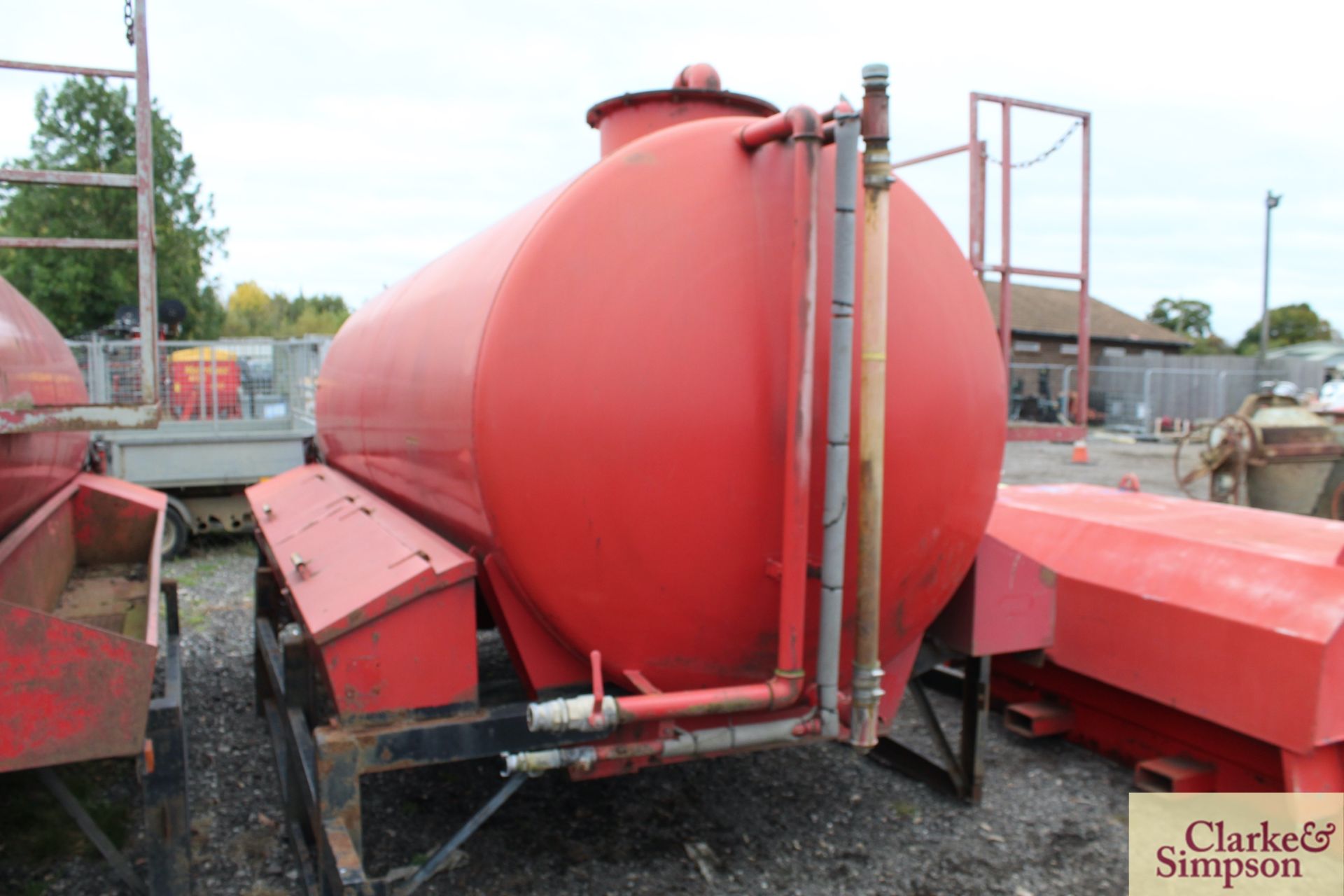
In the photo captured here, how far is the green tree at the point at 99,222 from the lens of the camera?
6.53 metres

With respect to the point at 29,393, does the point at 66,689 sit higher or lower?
lower

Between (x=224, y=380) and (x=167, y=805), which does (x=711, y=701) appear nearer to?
(x=167, y=805)

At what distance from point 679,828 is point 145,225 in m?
2.89

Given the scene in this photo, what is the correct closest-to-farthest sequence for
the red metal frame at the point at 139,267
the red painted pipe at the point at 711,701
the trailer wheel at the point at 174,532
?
the red metal frame at the point at 139,267
the red painted pipe at the point at 711,701
the trailer wheel at the point at 174,532

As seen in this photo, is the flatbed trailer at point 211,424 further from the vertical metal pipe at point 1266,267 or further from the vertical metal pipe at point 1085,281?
the vertical metal pipe at point 1266,267

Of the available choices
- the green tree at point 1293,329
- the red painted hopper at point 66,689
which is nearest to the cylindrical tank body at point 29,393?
the red painted hopper at point 66,689

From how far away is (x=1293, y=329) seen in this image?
54.2 meters

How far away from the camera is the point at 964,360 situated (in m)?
3.11

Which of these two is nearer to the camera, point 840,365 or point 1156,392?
point 840,365

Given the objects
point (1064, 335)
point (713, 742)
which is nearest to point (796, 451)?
point (713, 742)

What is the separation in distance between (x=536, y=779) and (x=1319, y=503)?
7.00 meters

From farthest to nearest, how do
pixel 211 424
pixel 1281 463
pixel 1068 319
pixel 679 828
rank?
pixel 1068 319
pixel 211 424
pixel 1281 463
pixel 679 828

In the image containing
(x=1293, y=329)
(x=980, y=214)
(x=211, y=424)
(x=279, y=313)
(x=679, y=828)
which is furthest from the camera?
(x=279, y=313)

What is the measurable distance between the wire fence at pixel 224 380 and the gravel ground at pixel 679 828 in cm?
625
